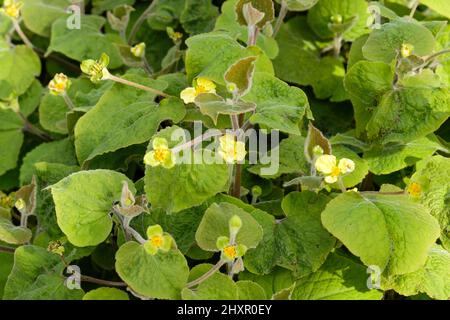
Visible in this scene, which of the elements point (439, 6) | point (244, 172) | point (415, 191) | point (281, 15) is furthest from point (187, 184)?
point (439, 6)

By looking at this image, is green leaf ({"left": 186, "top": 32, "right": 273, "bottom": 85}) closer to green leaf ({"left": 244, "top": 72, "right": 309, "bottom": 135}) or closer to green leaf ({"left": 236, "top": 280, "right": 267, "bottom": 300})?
green leaf ({"left": 244, "top": 72, "right": 309, "bottom": 135})

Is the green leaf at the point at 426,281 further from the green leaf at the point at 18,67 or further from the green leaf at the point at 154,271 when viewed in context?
the green leaf at the point at 18,67

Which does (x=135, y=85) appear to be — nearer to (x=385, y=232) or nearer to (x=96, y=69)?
(x=96, y=69)

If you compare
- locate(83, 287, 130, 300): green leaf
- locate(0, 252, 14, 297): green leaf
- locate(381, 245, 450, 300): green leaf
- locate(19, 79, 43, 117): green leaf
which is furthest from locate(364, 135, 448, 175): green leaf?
locate(19, 79, 43, 117): green leaf

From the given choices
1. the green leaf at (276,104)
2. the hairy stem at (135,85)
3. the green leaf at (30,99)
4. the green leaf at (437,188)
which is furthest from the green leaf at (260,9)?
the green leaf at (30,99)

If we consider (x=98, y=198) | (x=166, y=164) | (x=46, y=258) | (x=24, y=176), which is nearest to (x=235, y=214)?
(x=166, y=164)
